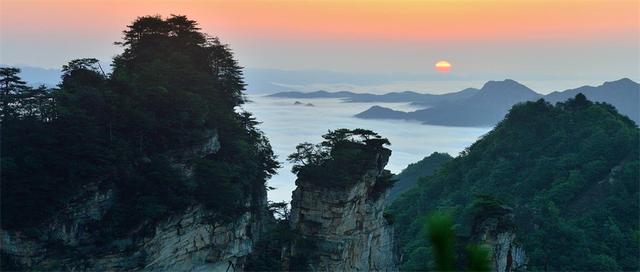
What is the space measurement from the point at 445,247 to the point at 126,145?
45.3ft

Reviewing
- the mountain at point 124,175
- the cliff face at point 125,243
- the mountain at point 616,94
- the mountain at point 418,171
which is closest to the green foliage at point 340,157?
the mountain at point 124,175

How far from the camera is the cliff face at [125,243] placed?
548 inches

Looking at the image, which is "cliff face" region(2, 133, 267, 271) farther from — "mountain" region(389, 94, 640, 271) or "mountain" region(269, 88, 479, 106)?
"mountain" region(269, 88, 479, 106)

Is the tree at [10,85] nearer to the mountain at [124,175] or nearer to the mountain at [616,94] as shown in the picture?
the mountain at [124,175]

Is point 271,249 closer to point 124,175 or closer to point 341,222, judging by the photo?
point 341,222

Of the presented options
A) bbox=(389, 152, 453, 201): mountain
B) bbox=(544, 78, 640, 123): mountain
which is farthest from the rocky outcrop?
bbox=(544, 78, 640, 123): mountain

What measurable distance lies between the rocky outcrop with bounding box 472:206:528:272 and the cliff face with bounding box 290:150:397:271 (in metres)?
3.38

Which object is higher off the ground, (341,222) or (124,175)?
(124,175)

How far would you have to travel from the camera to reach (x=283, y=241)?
747 inches

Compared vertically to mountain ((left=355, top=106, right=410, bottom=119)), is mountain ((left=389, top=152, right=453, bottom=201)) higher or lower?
lower

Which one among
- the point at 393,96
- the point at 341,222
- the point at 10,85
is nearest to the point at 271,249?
the point at 341,222

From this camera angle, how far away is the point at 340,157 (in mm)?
19188

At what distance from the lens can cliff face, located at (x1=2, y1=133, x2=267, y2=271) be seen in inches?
548

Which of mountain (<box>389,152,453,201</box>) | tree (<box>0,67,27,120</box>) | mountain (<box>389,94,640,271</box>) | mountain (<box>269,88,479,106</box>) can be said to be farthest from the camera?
mountain (<box>269,88,479,106</box>)
